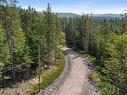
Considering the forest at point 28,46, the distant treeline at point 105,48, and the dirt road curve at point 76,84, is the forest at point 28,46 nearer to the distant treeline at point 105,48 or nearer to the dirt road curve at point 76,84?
the distant treeline at point 105,48

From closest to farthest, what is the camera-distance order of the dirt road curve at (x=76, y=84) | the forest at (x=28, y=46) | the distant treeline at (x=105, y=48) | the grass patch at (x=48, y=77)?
1. the distant treeline at (x=105, y=48)
2. the forest at (x=28, y=46)
3. the dirt road curve at (x=76, y=84)
4. the grass patch at (x=48, y=77)

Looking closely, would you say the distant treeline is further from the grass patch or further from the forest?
the grass patch

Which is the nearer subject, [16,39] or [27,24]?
[16,39]

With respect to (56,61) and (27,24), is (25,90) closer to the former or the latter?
(27,24)

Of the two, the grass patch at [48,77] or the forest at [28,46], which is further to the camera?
the grass patch at [48,77]

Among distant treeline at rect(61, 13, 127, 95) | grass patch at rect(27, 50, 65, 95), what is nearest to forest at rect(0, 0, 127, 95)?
distant treeline at rect(61, 13, 127, 95)

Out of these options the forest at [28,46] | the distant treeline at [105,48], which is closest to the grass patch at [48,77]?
the forest at [28,46]

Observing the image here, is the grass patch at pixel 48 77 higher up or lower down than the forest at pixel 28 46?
lower down

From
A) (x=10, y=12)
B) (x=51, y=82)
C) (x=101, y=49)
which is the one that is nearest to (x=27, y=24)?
(x=10, y=12)

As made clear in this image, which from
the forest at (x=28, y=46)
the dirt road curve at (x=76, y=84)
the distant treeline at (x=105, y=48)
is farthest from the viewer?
the dirt road curve at (x=76, y=84)

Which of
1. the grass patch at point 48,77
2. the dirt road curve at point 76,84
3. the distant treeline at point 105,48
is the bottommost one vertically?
the dirt road curve at point 76,84

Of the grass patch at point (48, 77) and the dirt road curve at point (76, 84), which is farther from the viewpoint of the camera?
the grass patch at point (48, 77)
